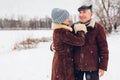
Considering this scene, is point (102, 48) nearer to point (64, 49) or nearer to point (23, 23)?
point (64, 49)

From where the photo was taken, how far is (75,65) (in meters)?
5.12

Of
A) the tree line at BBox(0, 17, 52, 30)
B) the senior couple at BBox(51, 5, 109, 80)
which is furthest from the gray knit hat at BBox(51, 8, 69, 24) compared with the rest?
the tree line at BBox(0, 17, 52, 30)

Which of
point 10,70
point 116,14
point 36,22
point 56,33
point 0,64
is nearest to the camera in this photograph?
point 56,33

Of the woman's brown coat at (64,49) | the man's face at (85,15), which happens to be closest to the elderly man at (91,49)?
the man's face at (85,15)

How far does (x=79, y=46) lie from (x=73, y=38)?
0.19 meters

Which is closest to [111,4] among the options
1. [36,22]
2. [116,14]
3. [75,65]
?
[116,14]

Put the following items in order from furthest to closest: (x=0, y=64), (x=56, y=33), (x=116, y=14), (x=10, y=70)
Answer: (x=116, y=14) < (x=0, y=64) < (x=10, y=70) < (x=56, y=33)

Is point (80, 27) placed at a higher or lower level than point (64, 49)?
higher

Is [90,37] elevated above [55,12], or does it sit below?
below

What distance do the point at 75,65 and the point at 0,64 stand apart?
8012 mm

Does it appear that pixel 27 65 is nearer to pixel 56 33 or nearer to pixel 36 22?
pixel 56 33

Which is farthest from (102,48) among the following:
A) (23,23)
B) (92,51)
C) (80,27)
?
(23,23)

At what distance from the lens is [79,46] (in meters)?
5.02

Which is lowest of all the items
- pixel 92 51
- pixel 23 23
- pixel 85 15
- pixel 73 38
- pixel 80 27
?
pixel 23 23
